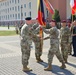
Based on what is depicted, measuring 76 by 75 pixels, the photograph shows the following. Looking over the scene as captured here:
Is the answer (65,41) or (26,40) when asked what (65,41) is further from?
(26,40)

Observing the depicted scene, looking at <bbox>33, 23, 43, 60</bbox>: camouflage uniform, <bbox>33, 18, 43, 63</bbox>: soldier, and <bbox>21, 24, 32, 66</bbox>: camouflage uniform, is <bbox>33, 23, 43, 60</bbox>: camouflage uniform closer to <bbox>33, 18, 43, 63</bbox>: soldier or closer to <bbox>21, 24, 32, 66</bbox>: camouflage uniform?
<bbox>33, 18, 43, 63</bbox>: soldier

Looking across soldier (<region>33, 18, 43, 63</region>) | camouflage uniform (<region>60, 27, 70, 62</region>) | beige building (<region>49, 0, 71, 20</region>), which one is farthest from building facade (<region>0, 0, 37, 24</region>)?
camouflage uniform (<region>60, 27, 70, 62</region>)

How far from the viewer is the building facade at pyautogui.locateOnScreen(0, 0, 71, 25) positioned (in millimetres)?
73875

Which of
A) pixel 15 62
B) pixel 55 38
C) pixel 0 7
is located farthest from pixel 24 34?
pixel 0 7

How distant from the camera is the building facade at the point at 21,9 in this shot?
7388cm

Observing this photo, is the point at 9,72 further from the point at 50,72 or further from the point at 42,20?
the point at 42,20

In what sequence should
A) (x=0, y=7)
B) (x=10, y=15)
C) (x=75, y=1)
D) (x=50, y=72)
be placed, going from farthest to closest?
(x=0, y=7) → (x=10, y=15) → (x=75, y=1) → (x=50, y=72)

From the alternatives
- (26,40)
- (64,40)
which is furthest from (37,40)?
(26,40)

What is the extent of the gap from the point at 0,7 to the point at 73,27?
105 m

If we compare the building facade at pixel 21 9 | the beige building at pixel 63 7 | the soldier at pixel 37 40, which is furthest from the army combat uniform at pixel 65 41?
the beige building at pixel 63 7

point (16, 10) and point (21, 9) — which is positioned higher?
point (16, 10)

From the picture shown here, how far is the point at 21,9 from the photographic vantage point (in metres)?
79.5

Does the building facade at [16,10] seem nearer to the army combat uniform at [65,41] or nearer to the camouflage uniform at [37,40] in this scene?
the camouflage uniform at [37,40]

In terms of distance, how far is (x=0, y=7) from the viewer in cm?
11506
